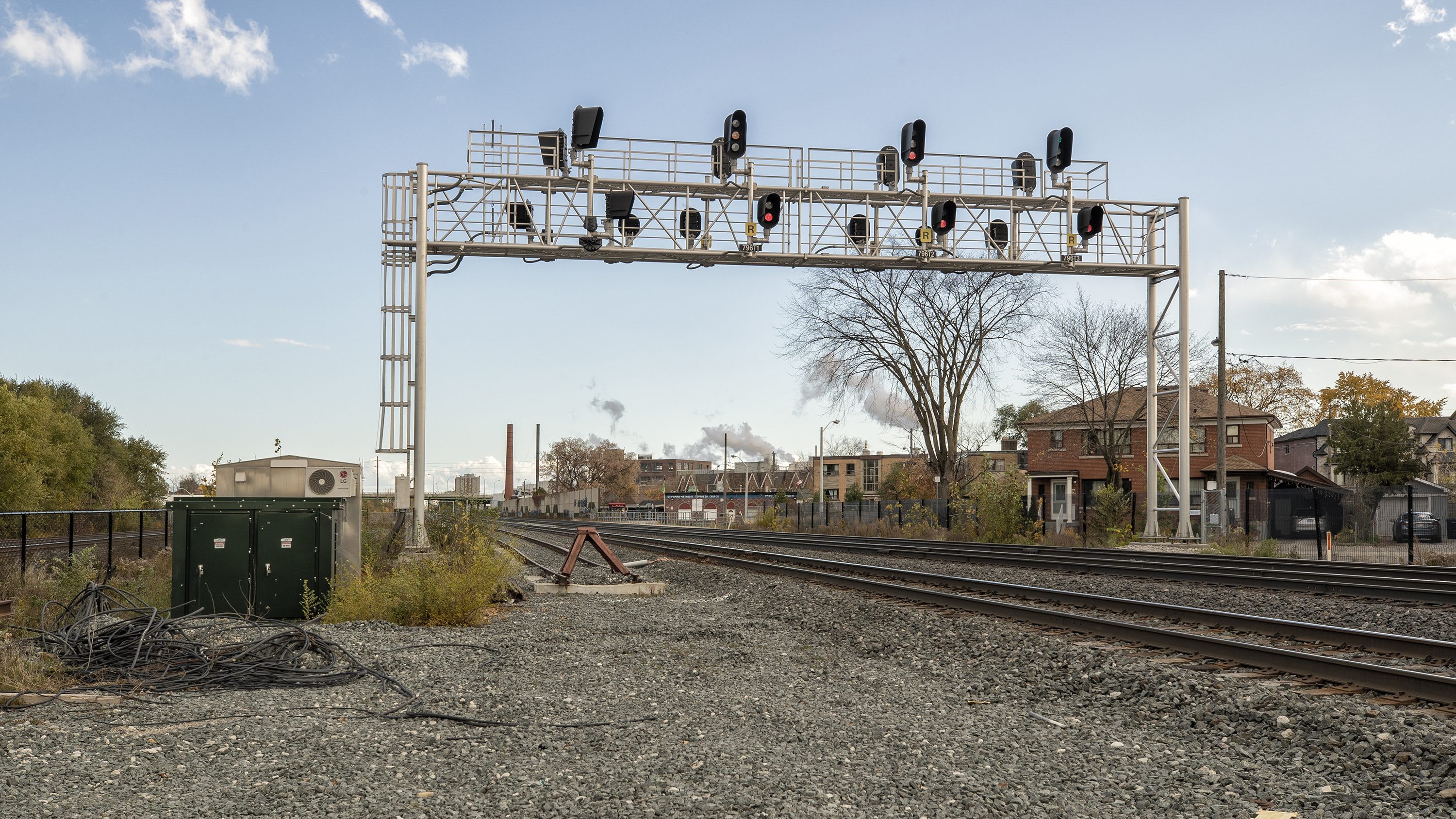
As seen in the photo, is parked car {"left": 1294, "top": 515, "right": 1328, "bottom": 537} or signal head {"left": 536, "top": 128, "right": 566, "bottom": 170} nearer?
signal head {"left": 536, "top": 128, "right": 566, "bottom": 170}

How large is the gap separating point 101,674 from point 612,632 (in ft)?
15.9

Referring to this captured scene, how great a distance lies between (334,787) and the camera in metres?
4.97

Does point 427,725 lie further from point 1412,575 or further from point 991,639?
point 1412,575

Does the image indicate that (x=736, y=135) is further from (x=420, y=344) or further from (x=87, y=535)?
(x=87, y=535)

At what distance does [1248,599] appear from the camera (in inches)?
546

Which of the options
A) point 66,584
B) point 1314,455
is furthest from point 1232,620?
point 1314,455

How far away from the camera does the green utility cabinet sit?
11.7 m

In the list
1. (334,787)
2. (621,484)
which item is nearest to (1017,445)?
(621,484)

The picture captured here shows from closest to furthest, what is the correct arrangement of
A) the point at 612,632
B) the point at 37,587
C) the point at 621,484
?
the point at 612,632, the point at 37,587, the point at 621,484

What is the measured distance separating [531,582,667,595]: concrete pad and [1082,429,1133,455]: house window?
40.7 meters

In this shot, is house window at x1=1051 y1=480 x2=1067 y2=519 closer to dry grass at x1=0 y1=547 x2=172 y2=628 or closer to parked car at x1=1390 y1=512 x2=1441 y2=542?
parked car at x1=1390 y1=512 x2=1441 y2=542

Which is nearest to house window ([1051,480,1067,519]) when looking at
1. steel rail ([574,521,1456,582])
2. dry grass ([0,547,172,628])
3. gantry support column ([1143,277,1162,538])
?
steel rail ([574,521,1456,582])

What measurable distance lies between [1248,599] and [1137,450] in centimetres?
4484

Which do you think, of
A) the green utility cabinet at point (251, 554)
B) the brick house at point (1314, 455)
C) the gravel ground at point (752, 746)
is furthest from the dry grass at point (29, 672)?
the brick house at point (1314, 455)
